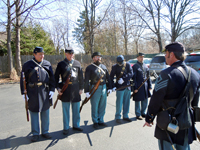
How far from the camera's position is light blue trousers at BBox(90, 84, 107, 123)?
406cm

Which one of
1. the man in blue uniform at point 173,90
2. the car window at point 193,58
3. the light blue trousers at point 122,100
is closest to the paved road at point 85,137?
the light blue trousers at point 122,100

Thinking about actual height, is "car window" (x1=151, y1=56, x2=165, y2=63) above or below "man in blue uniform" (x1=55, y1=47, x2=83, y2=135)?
above

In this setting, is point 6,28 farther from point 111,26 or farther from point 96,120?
point 111,26

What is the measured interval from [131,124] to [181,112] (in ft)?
8.13

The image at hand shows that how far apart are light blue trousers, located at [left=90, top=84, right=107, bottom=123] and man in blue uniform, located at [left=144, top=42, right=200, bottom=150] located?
2074mm

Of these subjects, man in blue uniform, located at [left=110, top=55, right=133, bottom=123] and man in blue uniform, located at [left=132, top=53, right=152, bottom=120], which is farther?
man in blue uniform, located at [left=132, top=53, right=152, bottom=120]

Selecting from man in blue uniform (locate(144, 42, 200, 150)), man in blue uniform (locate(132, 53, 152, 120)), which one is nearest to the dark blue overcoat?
man in blue uniform (locate(132, 53, 152, 120))

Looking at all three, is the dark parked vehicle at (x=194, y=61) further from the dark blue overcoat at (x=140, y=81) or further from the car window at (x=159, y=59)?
the dark blue overcoat at (x=140, y=81)

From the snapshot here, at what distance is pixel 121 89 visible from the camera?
4430 mm

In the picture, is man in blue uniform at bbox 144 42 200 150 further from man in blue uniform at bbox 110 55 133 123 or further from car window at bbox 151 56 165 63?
car window at bbox 151 56 165 63

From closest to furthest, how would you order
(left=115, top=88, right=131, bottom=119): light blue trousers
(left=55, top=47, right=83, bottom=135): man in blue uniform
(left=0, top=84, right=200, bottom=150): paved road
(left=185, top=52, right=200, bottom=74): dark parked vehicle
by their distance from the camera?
(left=0, top=84, right=200, bottom=150): paved road < (left=55, top=47, right=83, bottom=135): man in blue uniform < (left=115, top=88, right=131, bottom=119): light blue trousers < (left=185, top=52, right=200, bottom=74): dark parked vehicle

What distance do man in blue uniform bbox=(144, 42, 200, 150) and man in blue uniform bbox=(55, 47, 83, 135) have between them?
2.21 meters

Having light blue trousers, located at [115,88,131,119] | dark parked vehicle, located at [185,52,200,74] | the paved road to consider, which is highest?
dark parked vehicle, located at [185,52,200,74]

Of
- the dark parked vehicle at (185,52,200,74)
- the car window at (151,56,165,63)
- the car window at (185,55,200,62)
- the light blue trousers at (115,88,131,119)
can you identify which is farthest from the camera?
the car window at (151,56,165,63)
